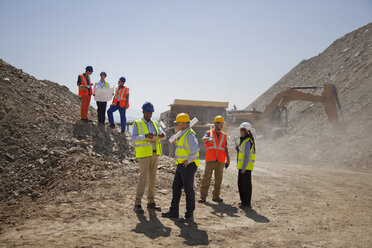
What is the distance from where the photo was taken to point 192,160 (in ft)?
16.0

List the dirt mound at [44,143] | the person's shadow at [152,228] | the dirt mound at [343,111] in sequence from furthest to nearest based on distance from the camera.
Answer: the dirt mound at [343,111] < the dirt mound at [44,143] < the person's shadow at [152,228]

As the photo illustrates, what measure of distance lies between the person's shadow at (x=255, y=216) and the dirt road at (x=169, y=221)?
1 centimetres

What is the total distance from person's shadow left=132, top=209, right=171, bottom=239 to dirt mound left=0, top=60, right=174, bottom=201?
2.25 m

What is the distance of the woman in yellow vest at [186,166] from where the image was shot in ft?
16.2

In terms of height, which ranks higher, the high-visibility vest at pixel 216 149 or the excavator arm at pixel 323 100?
the excavator arm at pixel 323 100

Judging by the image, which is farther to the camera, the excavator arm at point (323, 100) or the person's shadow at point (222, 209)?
the excavator arm at point (323, 100)

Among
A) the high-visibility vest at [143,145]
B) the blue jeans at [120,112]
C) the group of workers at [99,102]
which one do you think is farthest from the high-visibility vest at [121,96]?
the high-visibility vest at [143,145]

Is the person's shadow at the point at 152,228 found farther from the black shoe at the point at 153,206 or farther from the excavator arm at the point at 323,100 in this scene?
the excavator arm at the point at 323,100

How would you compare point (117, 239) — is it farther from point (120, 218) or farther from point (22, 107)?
point (22, 107)

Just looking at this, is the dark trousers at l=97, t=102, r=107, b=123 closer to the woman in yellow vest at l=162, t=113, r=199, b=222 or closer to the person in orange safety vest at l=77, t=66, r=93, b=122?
the person in orange safety vest at l=77, t=66, r=93, b=122

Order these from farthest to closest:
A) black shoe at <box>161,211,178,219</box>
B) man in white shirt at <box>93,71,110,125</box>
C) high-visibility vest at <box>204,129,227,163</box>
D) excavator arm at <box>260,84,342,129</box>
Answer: excavator arm at <box>260,84,342,129</box>
man in white shirt at <box>93,71,110,125</box>
high-visibility vest at <box>204,129,227,163</box>
black shoe at <box>161,211,178,219</box>

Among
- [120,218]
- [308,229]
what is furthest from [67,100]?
[308,229]

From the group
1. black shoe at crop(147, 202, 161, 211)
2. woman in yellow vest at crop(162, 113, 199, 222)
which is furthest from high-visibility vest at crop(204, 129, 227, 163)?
black shoe at crop(147, 202, 161, 211)

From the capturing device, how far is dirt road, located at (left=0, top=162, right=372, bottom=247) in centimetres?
404
